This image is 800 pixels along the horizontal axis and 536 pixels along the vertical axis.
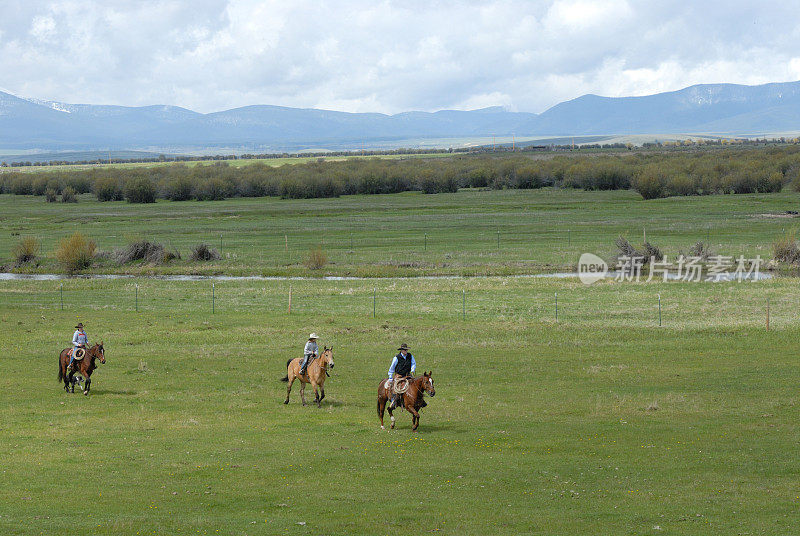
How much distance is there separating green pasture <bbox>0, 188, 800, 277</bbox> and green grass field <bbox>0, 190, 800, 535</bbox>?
5.79 m

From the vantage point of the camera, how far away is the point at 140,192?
14275 centimetres

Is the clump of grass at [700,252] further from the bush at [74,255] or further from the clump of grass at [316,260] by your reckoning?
the bush at [74,255]

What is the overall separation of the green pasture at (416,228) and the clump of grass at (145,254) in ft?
3.74

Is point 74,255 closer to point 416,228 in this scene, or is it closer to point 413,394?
point 416,228

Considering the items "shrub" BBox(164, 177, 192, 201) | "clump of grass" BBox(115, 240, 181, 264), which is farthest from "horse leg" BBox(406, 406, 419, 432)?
"shrub" BBox(164, 177, 192, 201)

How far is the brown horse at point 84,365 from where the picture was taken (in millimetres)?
27375

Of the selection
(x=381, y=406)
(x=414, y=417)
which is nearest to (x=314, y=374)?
(x=381, y=406)

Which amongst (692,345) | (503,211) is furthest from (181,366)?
(503,211)

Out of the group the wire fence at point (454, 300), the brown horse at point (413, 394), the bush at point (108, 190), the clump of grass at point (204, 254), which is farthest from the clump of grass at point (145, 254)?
the bush at point (108, 190)

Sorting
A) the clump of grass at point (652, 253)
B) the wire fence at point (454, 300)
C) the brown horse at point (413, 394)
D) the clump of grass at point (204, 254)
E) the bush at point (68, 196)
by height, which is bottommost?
the wire fence at point (454, 300)

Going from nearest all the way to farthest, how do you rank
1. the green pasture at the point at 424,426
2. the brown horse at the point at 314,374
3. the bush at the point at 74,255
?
the green pasture at the point at 424,426 → the brown horse at the point at 314,374 → the bush at the point at 74,255

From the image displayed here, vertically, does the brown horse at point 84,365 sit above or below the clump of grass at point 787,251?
below

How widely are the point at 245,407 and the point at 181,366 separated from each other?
7948 millimetres

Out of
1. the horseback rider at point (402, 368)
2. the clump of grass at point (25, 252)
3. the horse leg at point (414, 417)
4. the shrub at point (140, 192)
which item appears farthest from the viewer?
the shrub at point (140, 192)
